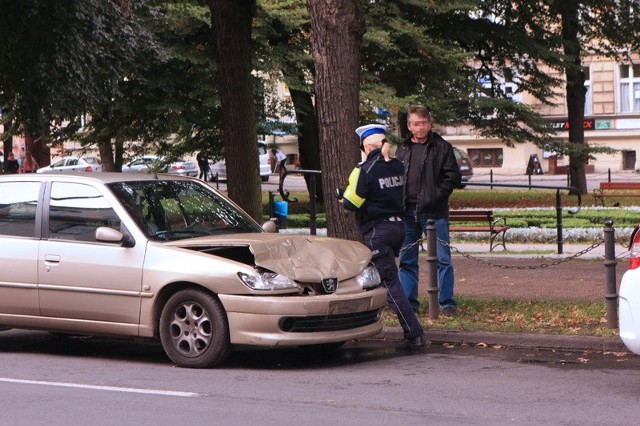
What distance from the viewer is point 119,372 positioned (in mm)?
10055

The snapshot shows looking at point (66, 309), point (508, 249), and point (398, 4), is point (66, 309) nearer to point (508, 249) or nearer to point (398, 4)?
point (508, 249)

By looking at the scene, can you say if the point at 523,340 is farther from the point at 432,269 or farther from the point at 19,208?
the point at 19,208

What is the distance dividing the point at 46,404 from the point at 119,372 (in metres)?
1.56

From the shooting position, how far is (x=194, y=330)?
10094mm

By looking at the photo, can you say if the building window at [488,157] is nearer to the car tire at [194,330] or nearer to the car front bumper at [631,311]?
the car tire at [194,330]

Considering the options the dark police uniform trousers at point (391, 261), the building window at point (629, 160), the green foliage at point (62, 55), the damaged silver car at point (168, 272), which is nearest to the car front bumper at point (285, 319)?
the damaged silver car at point (168, 272)

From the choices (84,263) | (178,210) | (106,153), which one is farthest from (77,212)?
(106,153)

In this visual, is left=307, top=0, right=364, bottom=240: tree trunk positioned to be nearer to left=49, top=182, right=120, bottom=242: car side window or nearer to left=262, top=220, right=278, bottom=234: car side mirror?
left=262, top=220, right=278, bottom=234: car side mirror

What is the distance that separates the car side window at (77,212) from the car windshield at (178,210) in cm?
16

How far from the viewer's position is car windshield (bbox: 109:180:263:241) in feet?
35.2

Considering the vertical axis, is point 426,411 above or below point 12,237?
below

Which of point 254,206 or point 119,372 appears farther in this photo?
point 254,206

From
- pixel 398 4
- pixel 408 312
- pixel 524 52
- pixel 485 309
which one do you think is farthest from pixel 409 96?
pixel 408 312

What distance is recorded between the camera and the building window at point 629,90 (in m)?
62.2
